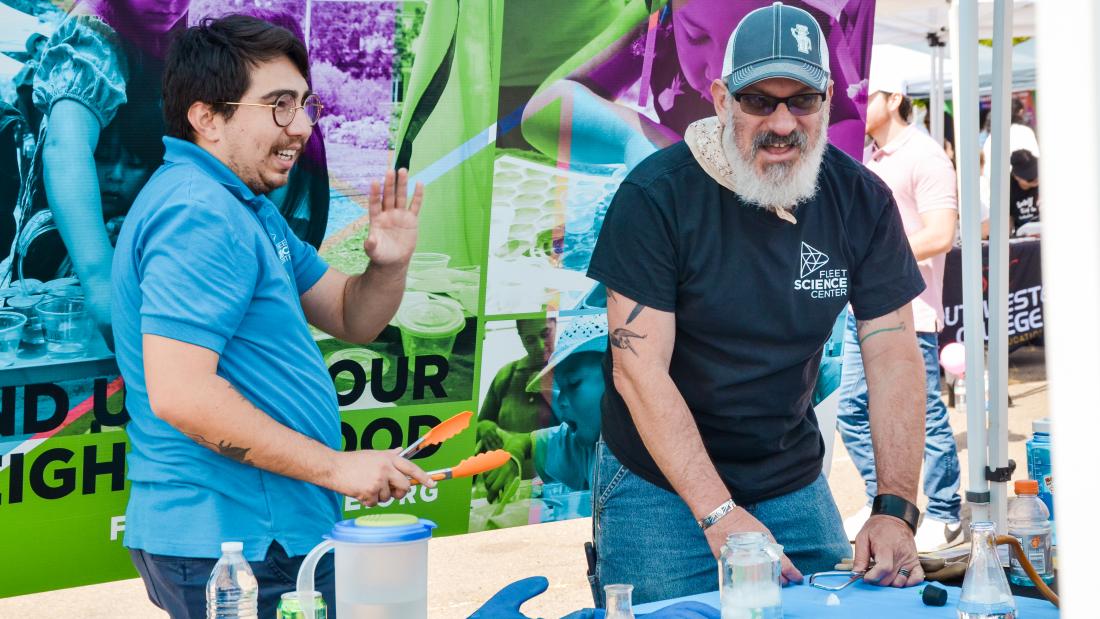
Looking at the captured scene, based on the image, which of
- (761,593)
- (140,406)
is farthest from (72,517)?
(761,593)

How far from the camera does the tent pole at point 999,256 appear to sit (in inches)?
123

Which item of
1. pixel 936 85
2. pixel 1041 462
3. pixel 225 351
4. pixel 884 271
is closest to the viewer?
pixel 225 351

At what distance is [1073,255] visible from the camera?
1002mm

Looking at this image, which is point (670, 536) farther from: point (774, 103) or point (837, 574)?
point (774, 103)

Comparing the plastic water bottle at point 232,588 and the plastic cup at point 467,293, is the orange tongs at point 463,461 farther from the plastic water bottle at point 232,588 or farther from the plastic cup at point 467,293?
the plastic cup at point 467,293

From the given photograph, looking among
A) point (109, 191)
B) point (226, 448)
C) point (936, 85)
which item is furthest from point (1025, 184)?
point (226, 448)

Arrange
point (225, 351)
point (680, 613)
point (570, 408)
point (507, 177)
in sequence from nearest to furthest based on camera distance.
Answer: point (680, 613) < point (225, 351) < point (507, 177) < point (570, 408)

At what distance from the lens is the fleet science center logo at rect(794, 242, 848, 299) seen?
2510 millimetres

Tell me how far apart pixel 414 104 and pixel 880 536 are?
1639 millimetres

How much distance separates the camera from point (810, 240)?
8.30 feet

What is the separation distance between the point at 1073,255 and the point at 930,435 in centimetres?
422

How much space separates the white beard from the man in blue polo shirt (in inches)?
33.2

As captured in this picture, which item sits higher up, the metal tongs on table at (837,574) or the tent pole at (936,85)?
the tent pole at (936,85)

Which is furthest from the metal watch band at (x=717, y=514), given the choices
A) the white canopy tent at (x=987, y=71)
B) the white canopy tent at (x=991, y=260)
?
the white canopy tent at (x=987, y=71)
